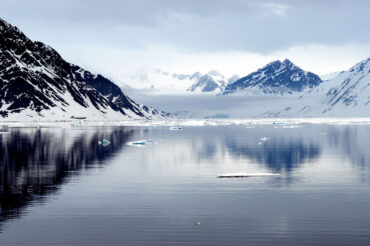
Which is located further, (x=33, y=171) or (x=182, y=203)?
(x=33, y=171)

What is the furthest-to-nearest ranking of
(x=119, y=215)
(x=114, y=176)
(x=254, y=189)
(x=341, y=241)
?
A: (x=114, y=176), (x=254, y=189), (x=119, y=215), (x=341, y=241)

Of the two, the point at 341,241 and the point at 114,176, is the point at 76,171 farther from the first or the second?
the point at 341,241

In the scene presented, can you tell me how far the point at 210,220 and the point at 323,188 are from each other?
53.9ft

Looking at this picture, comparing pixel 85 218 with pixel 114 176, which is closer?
pixel 85 218

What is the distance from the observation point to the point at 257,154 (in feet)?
276

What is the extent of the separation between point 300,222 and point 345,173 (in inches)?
1061

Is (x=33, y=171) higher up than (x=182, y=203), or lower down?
higher up

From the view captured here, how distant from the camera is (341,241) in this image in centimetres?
2858

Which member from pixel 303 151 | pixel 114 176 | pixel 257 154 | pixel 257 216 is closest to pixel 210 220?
pixel 257 216

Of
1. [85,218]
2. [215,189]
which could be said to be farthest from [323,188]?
[85,218]

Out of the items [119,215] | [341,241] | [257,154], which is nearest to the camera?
[341,241]

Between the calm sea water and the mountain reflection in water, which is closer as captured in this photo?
the calm sea water

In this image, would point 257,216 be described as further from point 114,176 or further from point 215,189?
point 114,176

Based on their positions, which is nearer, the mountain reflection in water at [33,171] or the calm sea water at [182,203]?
the calm sea water at [182,203]
